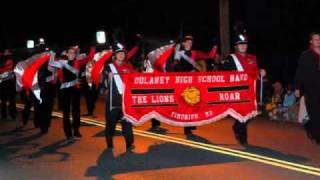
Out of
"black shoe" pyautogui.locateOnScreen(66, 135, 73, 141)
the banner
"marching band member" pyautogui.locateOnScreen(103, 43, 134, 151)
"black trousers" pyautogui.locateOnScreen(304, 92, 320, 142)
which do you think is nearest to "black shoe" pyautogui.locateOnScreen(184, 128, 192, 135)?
the banner

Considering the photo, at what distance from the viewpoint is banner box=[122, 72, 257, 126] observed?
34.7 feet

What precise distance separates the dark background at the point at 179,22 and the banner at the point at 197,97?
838 cm

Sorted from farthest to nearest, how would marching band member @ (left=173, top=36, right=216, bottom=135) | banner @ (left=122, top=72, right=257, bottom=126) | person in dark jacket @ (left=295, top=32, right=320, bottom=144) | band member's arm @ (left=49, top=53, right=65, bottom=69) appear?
marching band member @ (left=173, top=36, right=216, bottom=135) → band member's arm @ (left=49, top=53, right=65, bottom=69) → banner @ (left=122, top=72, right=257, bottom=126) → person in dark jacket @ (left=295, top=32, right=320, bottom=144)

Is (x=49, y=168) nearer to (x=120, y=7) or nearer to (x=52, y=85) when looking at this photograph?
(x=52, y=85)

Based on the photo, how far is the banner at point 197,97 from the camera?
34.7 feet

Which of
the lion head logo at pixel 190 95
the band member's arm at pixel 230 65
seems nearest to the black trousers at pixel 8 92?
the lion head logo at pixel 190 95

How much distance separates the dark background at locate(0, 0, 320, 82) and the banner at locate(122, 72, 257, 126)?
27.5ft

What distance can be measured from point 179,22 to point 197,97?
20582mm

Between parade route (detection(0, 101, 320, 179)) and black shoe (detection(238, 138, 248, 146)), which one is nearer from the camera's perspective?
parade route (detection(0, 101, 320, 179))

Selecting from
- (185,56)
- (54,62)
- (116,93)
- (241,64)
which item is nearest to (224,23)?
(185,56)

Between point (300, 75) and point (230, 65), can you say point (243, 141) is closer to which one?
point (230, 65)

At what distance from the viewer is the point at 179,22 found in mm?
31094

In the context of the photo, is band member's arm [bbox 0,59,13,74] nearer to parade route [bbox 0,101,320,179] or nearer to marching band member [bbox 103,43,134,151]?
parade route [bbox 0,101,320,179]

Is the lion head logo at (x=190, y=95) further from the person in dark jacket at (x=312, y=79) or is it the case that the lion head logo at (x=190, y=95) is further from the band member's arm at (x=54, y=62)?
the band member's arm at (x=54, y=62)
